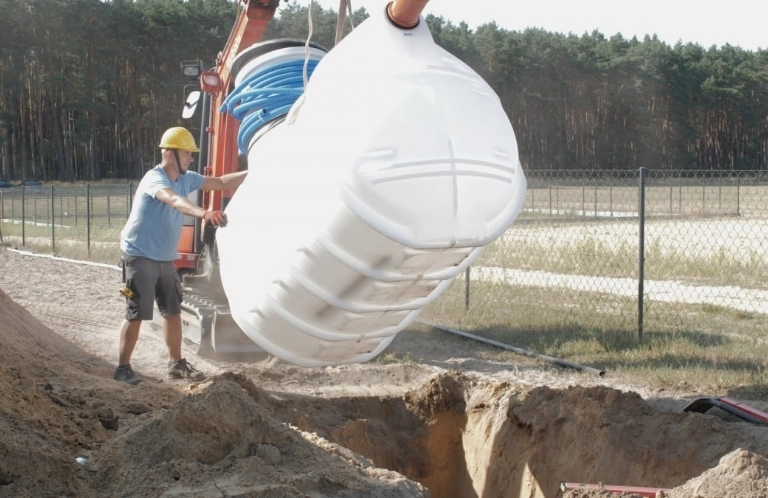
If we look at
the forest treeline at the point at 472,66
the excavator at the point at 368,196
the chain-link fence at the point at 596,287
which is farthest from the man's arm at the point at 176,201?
the forest treeline at the point at 472,66

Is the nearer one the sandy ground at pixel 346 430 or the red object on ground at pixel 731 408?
the sandy ground at pixel 346 430

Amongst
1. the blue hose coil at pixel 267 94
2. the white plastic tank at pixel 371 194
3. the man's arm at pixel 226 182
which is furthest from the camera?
the man's arm at pixel 226 182

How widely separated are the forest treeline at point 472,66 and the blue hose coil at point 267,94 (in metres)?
28.3

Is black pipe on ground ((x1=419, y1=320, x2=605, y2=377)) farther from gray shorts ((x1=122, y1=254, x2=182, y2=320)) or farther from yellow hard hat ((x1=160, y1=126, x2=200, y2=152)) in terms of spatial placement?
yellow hard hat ((x1=160, y1=126, x2=200, y2=152))

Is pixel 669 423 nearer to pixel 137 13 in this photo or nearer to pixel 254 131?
pixel 254 131

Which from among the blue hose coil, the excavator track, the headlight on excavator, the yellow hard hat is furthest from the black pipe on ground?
the blue hose coil

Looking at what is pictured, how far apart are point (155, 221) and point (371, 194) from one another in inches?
141

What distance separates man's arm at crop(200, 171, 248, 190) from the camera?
6.22 meters

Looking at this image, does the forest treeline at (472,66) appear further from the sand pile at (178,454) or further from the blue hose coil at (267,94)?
the sand pile at (178,454)

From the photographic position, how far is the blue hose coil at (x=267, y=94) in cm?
492

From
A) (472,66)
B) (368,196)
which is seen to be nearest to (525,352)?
(368,196)

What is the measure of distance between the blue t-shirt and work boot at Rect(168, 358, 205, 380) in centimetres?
88

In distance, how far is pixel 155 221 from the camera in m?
6.77

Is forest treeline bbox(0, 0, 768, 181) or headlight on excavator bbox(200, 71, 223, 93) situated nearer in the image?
headlight on excavator bbox(200, 71, 223, 93)
